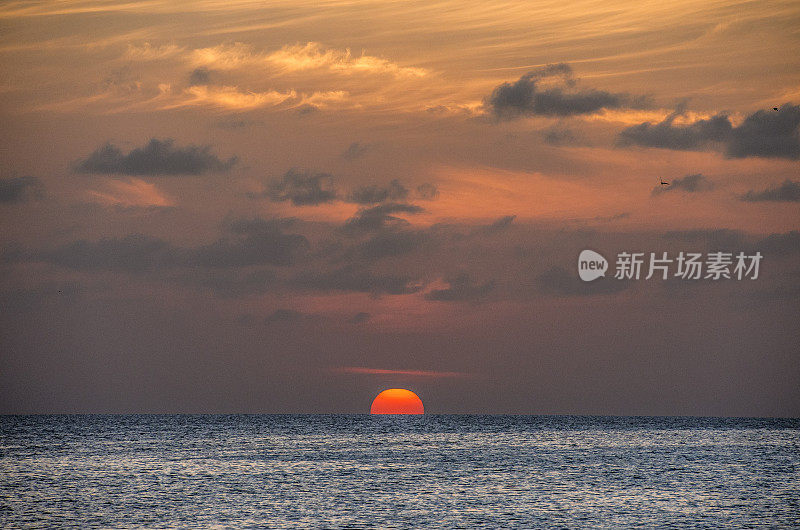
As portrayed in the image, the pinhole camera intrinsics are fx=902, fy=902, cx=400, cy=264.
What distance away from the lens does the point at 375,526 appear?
166 ft

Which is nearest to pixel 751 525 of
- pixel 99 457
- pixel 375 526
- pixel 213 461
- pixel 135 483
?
pixel 375 526

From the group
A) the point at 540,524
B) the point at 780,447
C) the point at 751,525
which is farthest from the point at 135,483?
the point at 780,447

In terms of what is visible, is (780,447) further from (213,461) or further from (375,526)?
(375,526)

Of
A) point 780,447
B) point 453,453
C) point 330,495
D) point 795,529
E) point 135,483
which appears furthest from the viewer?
point 780,447

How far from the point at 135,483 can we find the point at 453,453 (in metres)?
49.2

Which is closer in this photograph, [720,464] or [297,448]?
[720,464]

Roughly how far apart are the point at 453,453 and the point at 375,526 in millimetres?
63401

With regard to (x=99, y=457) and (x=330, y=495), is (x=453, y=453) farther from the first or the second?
(x=330, y=495)

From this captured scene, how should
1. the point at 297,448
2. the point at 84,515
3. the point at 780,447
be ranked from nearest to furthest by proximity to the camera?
the point at 84,515
the point at 297,448
the point at 780,447

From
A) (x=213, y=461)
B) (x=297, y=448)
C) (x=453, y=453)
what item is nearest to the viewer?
(x=213, y=461)

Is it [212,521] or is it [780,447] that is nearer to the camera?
[212,521]

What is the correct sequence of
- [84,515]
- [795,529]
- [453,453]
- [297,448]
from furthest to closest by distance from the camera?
[297,448], [453,453], [84,515], [795,529]

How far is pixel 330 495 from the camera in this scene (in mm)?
63938

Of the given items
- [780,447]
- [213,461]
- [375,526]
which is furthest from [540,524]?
[780,447]
